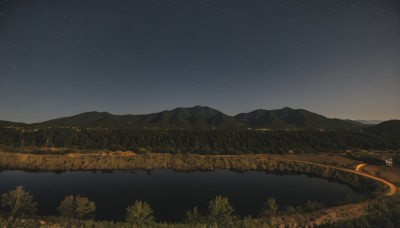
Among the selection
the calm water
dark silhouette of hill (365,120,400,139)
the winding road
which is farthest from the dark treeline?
dark silhouette of hill (365,120,400,139)

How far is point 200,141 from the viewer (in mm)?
114125

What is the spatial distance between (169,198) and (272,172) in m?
38.1

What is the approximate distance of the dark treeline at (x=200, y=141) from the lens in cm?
10350

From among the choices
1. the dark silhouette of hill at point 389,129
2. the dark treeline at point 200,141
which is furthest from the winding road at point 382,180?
the dark silhouette of hill at point 389,129

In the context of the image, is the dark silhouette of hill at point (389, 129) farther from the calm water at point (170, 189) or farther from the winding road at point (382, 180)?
the calm water at point (170, 189)

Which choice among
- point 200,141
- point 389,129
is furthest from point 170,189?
point 389,129

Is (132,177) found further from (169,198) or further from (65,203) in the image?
(65,203)

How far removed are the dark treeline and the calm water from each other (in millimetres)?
30483

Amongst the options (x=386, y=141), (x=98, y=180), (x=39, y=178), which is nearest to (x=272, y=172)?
(x=98, y=180)

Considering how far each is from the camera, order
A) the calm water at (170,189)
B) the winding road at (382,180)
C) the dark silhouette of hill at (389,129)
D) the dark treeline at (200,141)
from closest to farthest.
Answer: the winding road at (382,180) → the calm water at (170,189) → the dark treeline at (200,141) → the dark silhouette of hill at (389,129)

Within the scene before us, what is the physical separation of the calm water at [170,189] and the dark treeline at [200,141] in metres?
30.5

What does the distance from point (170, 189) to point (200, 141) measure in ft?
193

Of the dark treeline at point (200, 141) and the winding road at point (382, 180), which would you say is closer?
the winding road at point (382, 180)

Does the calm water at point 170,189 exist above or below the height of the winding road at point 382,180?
below
